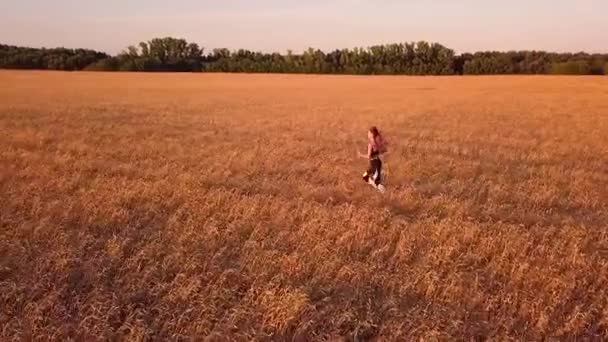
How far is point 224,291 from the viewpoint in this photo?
241 inches

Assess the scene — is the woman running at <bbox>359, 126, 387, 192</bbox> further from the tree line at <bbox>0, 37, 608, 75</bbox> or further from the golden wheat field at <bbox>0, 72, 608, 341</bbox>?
the tree line at <bbox>0, 37, 608, 75</bbox>

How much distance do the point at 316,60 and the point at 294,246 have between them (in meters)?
100

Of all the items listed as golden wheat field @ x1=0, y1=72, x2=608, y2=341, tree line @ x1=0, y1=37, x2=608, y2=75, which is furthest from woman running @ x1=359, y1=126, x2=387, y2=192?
tree line @ x1=0, y1=37, x2=608, y2=75

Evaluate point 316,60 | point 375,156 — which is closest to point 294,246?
point 375,156

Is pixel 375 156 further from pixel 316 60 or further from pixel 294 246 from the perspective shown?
pixel 316 60

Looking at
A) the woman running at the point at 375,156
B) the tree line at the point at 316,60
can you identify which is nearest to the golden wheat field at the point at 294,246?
the woman running at the point at 375,156

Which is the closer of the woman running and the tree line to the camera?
the woman running

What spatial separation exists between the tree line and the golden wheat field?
88.7 m

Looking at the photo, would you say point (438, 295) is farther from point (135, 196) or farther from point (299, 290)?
point (135, 196)

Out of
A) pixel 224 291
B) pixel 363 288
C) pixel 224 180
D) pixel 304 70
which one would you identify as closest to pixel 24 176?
pixel 224 180

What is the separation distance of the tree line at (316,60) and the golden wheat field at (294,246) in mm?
88704

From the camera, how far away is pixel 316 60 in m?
106

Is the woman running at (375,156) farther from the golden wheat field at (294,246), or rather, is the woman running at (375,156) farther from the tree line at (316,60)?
the tree line at (316,60)

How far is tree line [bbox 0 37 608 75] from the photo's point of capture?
98856 mm
